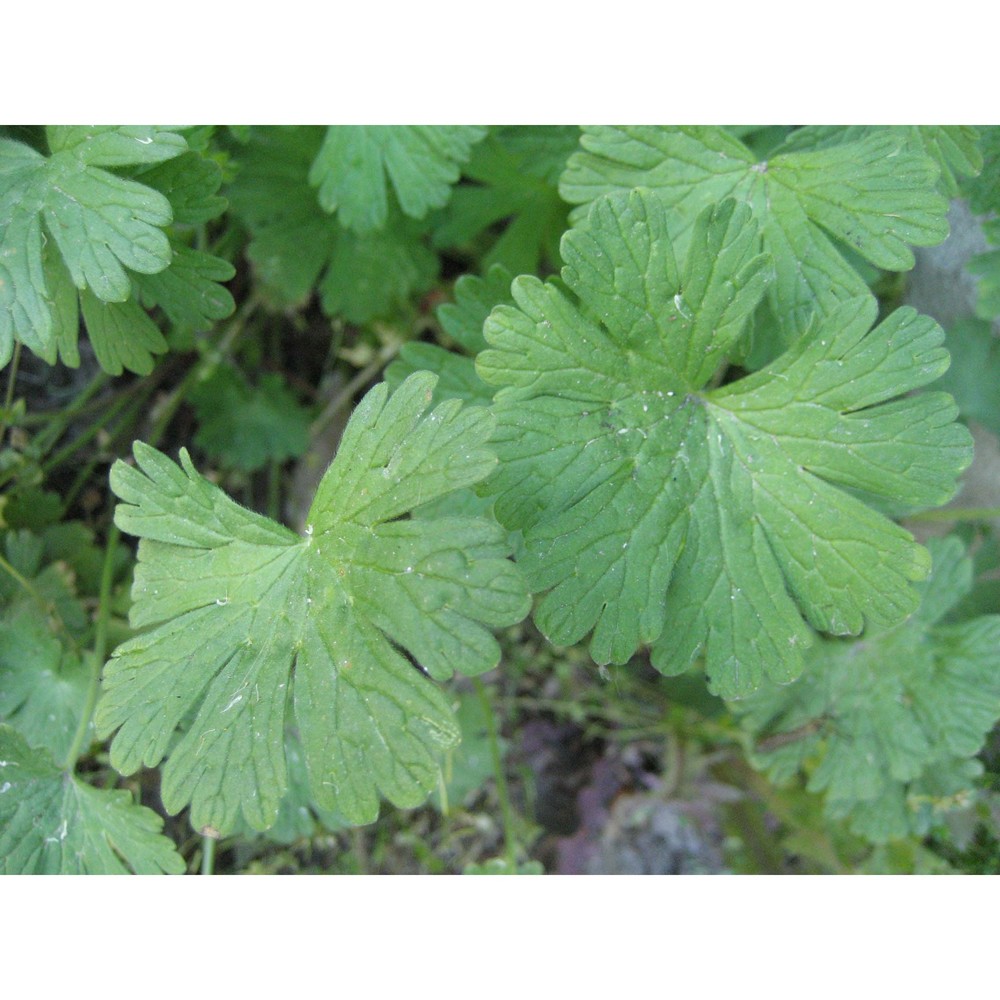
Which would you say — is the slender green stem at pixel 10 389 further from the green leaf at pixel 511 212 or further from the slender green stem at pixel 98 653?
the green leaf at pixel 511 212

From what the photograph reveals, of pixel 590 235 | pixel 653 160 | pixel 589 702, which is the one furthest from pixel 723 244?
pixel 589 702

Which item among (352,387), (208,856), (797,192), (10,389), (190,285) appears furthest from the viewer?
(352,387)

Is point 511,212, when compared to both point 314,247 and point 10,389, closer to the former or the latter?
point 314,247

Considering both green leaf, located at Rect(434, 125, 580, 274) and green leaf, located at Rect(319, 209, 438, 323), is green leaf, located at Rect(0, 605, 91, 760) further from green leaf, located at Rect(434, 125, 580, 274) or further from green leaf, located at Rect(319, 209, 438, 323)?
green leaf, located at Rect(434, 125, 580, 274)

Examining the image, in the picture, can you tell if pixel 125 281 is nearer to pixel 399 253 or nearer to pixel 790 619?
pixel 399 253

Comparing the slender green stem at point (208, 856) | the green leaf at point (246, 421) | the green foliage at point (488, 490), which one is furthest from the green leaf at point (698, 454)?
the green leaf at point (246, 421)

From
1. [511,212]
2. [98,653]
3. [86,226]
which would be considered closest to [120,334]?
[86,226]

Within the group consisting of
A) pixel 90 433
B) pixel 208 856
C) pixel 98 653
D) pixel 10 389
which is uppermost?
pixel 10 389
